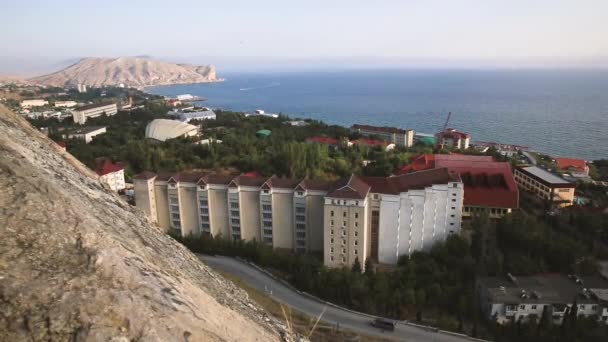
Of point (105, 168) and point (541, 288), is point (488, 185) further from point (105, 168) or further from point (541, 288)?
point (105, 168)

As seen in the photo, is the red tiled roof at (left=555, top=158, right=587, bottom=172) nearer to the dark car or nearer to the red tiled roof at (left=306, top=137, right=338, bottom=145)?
the red tiled roof at (left=306, top=137, right=338, bottom=145)

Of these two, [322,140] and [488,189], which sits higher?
[488,189]

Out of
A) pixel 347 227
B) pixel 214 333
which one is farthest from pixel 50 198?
pixel 347 227

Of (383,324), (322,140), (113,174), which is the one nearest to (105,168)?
(113,174)

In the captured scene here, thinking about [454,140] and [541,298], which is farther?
[454,140]

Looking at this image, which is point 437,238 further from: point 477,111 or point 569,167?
point 477,111

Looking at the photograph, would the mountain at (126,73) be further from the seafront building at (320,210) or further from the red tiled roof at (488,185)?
the red tiled roof at (488,185)
